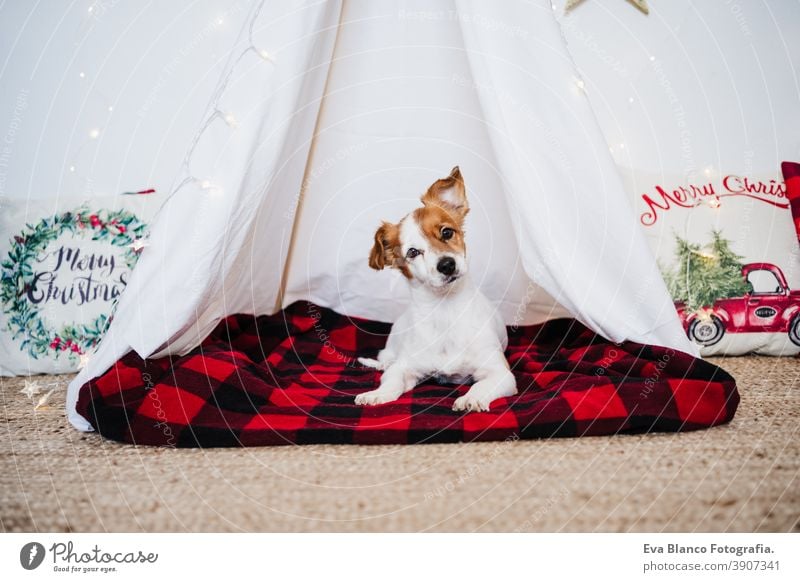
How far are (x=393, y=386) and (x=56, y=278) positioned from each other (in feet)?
6.84

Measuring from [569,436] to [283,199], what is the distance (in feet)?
6.97

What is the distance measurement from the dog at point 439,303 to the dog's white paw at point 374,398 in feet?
0.12

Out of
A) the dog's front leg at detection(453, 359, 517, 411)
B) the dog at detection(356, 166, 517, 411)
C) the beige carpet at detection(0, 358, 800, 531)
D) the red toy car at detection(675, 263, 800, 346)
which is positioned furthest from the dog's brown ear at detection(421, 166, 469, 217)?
the red toy car at detection(675, 263, 800, 346)

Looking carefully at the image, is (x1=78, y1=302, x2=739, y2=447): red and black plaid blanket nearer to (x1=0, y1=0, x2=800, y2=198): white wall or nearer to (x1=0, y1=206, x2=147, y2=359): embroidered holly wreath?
(x1=0, y1=206, x2=147, y2=359): embroidered holly wreath

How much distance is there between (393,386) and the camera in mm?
2172

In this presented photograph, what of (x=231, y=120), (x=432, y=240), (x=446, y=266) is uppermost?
(x=231, y=120)

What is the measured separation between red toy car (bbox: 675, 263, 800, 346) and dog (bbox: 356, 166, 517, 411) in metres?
1.21

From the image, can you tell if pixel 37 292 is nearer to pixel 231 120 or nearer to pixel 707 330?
pixel 231 120

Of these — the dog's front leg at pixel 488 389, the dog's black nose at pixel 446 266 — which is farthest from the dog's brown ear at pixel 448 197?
the dog's front leg at pixel 488 389

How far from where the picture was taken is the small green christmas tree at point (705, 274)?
278 cm

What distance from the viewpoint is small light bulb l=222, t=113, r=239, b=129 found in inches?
80.0

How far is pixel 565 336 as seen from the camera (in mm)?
2861

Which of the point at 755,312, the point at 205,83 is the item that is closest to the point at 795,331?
the point at 755,312

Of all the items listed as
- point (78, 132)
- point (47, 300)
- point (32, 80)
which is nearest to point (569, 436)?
point (47, 300)
